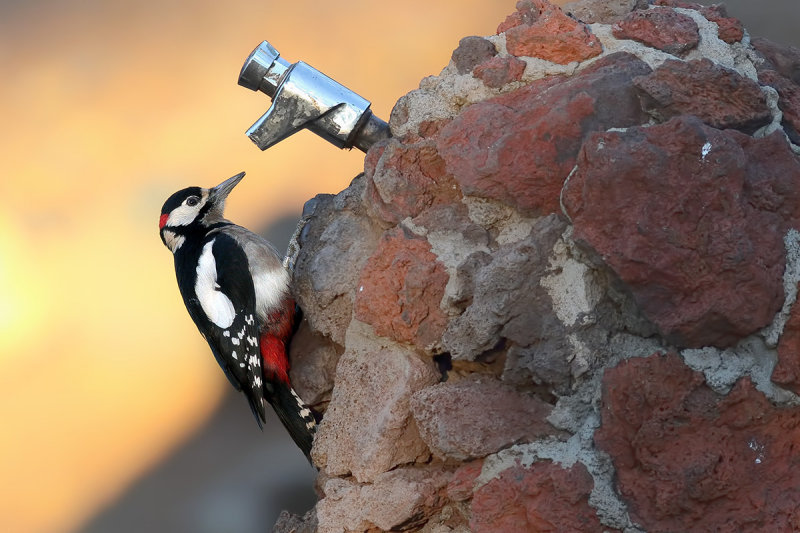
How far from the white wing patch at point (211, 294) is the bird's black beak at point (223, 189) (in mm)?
204

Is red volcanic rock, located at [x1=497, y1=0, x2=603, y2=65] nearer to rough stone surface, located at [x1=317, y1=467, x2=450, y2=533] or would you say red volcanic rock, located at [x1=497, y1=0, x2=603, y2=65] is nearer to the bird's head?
rough stone surface, located at [x1=317, y1=467, x2=450, y2=533]

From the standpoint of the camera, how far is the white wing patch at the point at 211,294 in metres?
2.76

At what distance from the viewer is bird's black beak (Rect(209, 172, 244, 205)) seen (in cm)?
319

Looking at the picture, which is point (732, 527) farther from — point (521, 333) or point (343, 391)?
point (343, 391)

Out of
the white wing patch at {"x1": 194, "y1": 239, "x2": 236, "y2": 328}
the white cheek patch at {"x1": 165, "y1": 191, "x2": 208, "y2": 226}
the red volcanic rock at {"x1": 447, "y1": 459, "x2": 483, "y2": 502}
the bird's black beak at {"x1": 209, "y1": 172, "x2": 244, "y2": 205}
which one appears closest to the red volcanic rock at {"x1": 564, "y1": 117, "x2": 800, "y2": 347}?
the red volcanic rock at {"x1": 447, "y1": 459, "x2": 483, "y2": 502}

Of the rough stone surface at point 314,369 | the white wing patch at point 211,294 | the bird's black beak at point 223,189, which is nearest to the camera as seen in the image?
the rough stone surface at point 314,369

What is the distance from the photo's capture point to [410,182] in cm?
191

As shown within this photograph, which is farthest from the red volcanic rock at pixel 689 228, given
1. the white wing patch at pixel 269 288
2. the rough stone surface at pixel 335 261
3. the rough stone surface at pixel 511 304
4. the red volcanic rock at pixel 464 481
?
the white wing patch at pixel 269 288

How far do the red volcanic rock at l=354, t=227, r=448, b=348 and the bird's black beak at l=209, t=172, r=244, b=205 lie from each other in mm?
1408

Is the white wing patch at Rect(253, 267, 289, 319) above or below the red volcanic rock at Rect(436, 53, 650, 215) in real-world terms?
below

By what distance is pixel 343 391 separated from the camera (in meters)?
1.89

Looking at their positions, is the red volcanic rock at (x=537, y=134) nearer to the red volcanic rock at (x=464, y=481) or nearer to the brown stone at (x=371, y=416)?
the brown stone at (x=371, y=416)

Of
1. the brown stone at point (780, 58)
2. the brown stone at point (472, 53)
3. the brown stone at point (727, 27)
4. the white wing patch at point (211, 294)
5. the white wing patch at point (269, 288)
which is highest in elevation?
the brown stone at point (472, 53)

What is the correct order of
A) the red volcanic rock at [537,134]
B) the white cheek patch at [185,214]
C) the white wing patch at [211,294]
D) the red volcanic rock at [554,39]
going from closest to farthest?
1. the red volcanic rock at [537,134]
2. the red volcanic rock at [554,39]
3. the white wing patch at [211,294]
4. the white cheek patch at [185,214]
